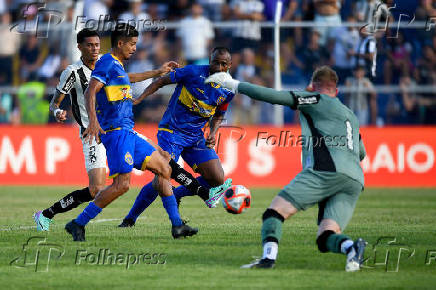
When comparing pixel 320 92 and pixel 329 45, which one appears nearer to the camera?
pixel 320 92

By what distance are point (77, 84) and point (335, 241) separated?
4821mm

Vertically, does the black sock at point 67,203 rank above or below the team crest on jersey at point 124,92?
Answer: below

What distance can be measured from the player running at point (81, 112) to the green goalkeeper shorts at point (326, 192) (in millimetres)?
3706

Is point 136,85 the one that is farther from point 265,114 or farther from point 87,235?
point 265,114

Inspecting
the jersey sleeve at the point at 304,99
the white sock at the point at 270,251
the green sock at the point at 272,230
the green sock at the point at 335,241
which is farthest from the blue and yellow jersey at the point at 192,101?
the green sock at the point at 335,241

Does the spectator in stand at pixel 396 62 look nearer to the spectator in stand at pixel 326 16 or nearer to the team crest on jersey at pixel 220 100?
the spectator in stand at pixel 326 16

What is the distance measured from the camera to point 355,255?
7043mm

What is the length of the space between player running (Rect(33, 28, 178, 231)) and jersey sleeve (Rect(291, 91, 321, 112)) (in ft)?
12.7

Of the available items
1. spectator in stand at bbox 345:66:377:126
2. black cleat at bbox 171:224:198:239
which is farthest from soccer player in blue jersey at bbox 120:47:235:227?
spectator in stand at bbox 345:66:377:126

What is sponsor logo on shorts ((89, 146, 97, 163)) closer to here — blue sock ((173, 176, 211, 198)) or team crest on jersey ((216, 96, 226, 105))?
blue sock ((173, 176, 211, 198))

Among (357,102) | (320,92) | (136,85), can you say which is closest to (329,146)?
(320,92)

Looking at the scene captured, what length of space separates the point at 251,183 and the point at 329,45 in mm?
3456

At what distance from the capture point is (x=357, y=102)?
18.1 meters

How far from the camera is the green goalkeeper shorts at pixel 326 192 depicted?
292 inches
